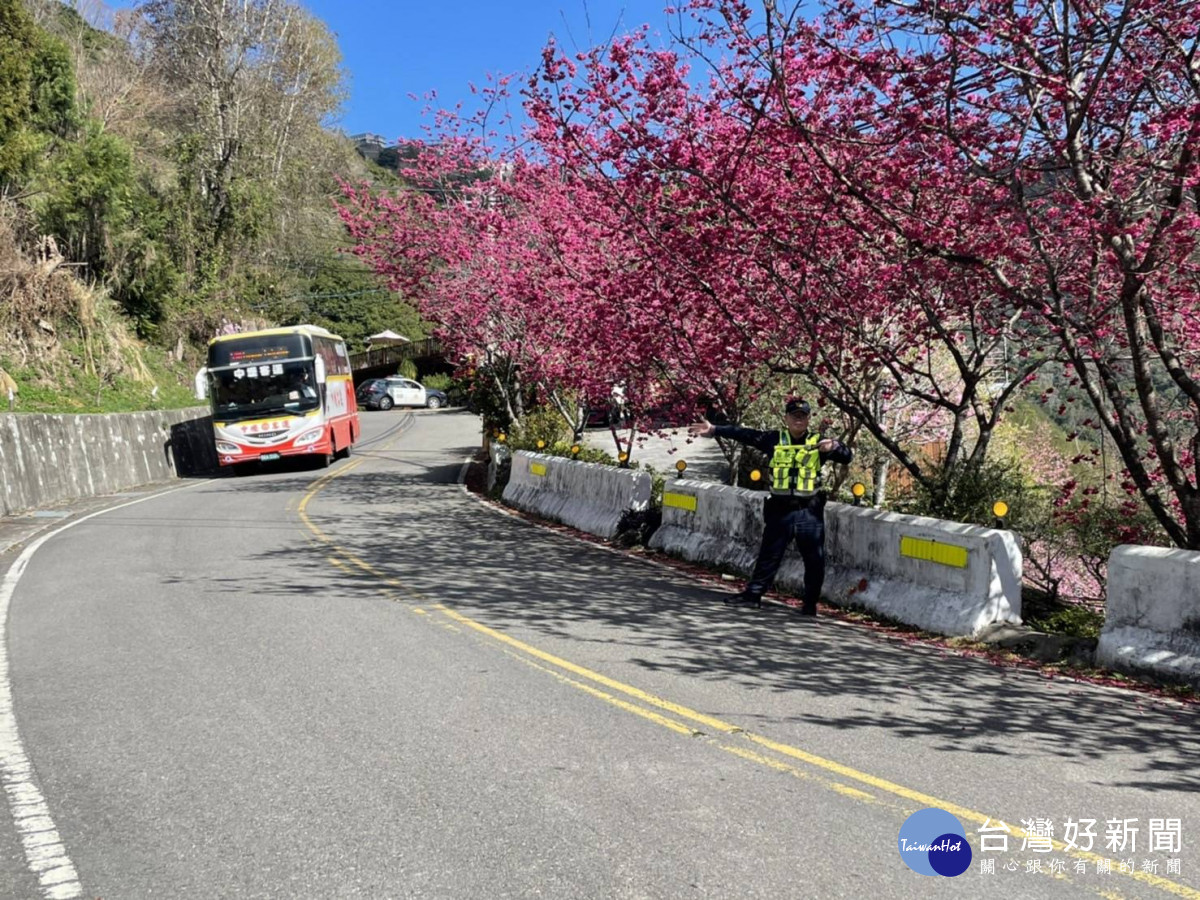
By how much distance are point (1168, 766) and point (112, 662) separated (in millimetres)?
6966

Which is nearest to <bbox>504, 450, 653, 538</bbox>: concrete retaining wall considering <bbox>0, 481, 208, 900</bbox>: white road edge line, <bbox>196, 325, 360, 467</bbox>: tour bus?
<bbox>0, 481, 208, 900</bbox>: white road edge line

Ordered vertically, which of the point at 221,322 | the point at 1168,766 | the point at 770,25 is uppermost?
the point at 221,322

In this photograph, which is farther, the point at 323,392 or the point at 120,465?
the point at 323,392

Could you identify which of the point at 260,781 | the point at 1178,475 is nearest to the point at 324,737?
the point at 260,781

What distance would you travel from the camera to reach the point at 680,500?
509 inches

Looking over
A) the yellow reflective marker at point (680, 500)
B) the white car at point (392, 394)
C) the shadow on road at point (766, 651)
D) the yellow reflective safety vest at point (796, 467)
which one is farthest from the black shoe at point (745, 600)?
the white car at point (392, 394)

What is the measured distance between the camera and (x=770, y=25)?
323 inches

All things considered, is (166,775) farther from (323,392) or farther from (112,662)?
(323,392)

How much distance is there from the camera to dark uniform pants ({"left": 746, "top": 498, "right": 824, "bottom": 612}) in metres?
9.21

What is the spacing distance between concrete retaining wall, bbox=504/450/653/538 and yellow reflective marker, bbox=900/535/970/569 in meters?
5.64

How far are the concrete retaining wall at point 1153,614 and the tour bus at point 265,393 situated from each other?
22.4 meters

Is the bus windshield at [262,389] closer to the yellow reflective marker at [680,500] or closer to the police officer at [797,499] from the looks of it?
the yellow reflective marker at [680,500]

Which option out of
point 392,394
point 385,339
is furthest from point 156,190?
point 385,339

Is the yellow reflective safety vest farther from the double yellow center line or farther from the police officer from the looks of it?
the double yellow center line
